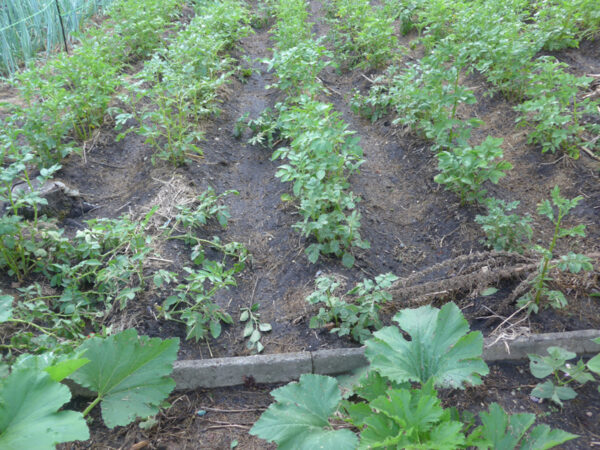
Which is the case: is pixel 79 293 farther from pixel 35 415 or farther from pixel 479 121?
pixel 479 121

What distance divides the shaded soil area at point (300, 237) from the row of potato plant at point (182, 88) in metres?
0.20

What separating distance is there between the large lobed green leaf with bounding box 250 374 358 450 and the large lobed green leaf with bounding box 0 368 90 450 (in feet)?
2.14

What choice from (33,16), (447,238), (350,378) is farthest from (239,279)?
(33,16)

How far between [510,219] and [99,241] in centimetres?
264

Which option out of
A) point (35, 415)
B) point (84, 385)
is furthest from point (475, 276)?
point (35, 415)

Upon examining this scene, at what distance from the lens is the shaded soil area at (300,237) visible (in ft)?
7.14

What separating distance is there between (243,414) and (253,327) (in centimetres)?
62

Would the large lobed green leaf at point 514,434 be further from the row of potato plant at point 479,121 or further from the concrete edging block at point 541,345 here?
the row of potato plant at point 479,121

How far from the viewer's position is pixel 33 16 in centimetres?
604

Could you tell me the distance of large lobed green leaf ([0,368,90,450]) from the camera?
145 cm

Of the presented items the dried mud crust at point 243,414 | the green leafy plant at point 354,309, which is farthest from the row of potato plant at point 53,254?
the green leafy plant at point 354,309

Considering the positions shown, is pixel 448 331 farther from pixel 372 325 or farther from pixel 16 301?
pixel 16 301

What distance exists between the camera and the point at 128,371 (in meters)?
1.98

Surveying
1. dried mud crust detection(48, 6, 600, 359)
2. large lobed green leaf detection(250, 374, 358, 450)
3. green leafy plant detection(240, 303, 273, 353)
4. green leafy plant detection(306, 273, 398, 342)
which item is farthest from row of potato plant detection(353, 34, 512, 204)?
large lobed green leaf detection(250, 374, 358, 450)
